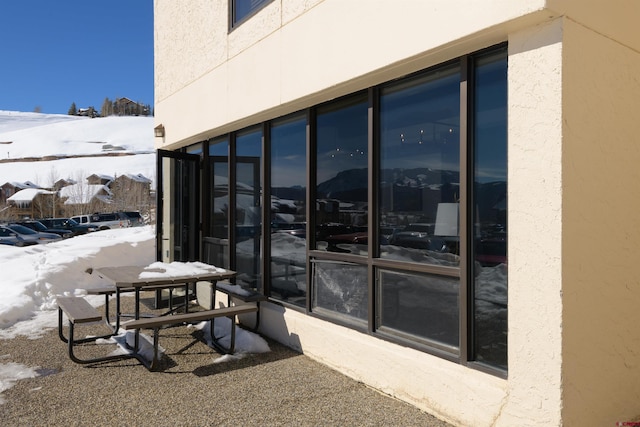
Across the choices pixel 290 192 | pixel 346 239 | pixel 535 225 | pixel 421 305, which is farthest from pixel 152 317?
pixel 535 225

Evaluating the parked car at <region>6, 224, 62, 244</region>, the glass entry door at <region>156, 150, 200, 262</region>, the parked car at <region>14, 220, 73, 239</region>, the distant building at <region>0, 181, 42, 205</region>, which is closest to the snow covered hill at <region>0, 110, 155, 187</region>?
the distant building at <region>0, 181, 42, 205</region>

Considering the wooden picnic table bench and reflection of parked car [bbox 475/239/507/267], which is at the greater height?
reflection of parked car [bbox 475/239/507/267]

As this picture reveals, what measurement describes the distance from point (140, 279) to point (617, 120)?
→ 14.0 feet

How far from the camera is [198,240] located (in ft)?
23.4

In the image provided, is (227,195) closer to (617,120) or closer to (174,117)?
(174,117)

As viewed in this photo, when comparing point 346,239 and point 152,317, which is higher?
point 346,239

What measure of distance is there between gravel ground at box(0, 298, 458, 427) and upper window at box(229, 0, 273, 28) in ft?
12.5

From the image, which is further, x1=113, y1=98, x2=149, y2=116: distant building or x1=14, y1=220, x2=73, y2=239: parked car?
x1=113, y1=98, x2=149, y2=116: distant building

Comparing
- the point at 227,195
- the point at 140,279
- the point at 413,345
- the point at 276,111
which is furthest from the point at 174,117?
the point at 413,345

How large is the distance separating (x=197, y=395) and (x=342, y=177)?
229 centimetres

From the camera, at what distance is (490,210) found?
3.09 m

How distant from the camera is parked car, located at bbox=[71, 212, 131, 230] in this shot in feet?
88.0

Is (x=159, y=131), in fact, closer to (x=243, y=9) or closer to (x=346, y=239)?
(x=243, y=9)

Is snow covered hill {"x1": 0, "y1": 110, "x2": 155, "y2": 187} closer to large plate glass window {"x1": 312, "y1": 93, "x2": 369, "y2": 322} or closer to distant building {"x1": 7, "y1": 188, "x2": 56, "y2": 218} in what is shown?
distant building {"x1": 7, "y1": 188, "x2": 56, "y2": 218}
